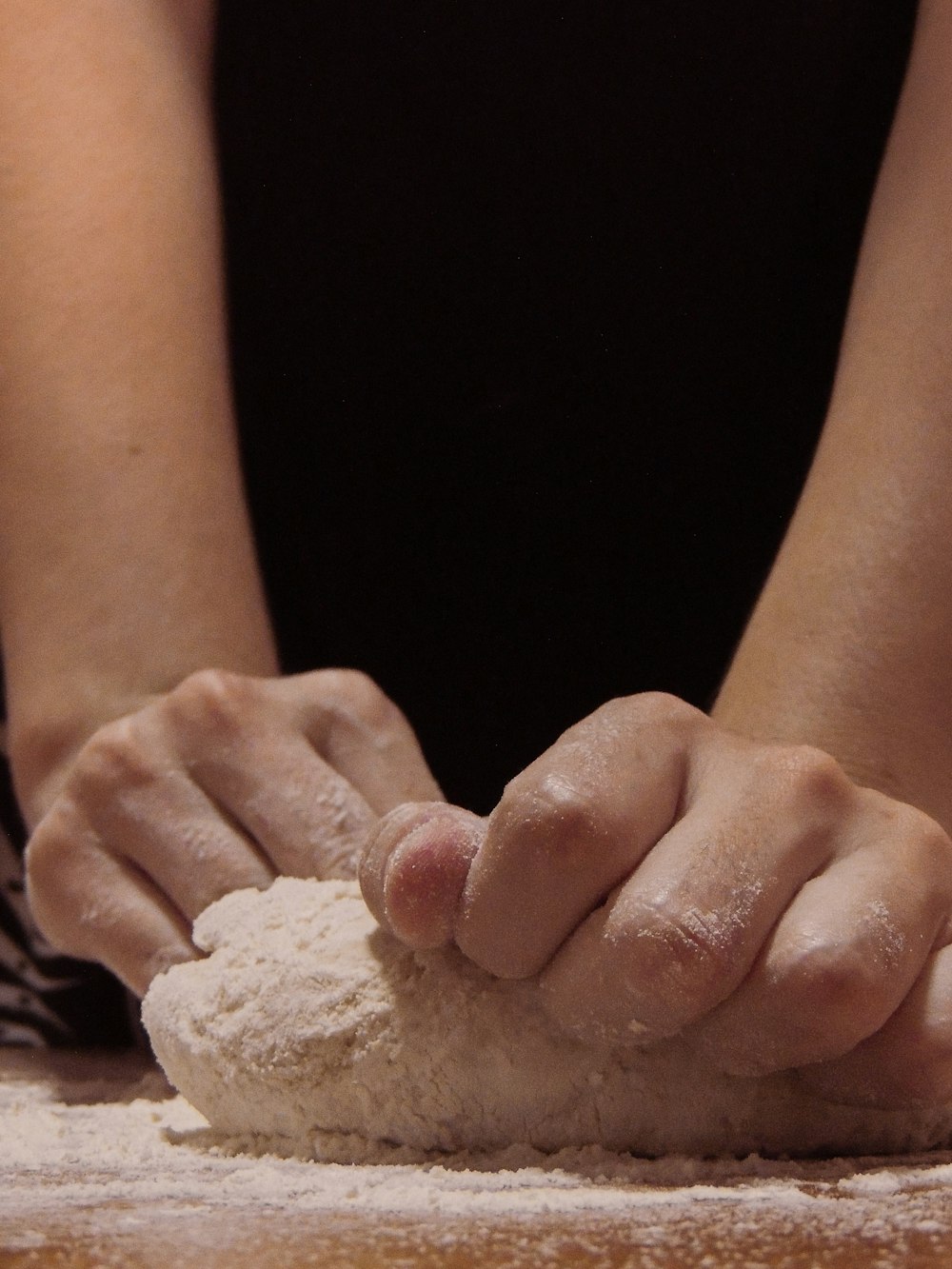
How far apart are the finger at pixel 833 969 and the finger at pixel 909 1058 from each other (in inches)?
0.5

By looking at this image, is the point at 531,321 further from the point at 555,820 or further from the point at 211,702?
the point at 555,820

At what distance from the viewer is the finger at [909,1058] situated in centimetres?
58

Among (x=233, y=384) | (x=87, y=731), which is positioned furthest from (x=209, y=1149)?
(x=233, y=384)

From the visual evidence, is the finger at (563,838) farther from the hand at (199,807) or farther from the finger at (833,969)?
the hand at (199,807)

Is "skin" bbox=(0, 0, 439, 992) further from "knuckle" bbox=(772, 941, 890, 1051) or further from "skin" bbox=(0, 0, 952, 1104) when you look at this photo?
"knuckle" bbox=(772, 941, 890, 1051)

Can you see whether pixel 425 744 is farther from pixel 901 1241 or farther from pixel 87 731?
pixel 901 1241

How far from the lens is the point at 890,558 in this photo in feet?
2.72

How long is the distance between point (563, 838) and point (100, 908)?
488mm

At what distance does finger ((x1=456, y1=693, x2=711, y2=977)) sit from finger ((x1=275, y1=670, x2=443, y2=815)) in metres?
0.39

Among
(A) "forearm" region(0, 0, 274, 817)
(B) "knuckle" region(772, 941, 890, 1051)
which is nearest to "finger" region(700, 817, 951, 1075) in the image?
(B) "knuckle" region(772, 941, 890, 1051)

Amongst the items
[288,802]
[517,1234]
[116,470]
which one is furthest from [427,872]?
[116,470]

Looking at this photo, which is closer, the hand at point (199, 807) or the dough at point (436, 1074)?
the dough at point (436, 1074)

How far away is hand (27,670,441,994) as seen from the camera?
2.93 ft

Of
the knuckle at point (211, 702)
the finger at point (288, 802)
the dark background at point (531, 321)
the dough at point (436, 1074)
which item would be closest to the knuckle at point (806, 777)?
the dough at point (436, 1074)
